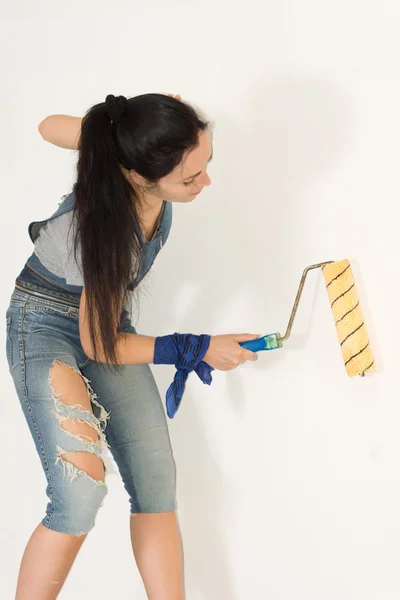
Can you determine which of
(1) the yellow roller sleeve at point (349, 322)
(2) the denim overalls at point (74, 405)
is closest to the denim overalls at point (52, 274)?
(2) the denim overalls at point (74, 405)

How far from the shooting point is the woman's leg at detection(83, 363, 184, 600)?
1.78m

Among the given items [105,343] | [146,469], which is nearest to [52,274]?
[105,343]

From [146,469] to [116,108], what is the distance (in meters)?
0.74

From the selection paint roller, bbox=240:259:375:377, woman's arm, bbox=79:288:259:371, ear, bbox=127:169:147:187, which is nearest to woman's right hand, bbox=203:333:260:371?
woman's arm, bbox=79:288:259:371

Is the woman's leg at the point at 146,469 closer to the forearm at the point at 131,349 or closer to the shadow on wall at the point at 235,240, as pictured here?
the forearm at the point at 131,349

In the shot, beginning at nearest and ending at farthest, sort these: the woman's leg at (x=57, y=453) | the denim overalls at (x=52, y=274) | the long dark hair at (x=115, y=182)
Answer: the long dark hair at (x=115, y=182)
the woman's leg at (x=57, y=453)
the denim overalls at (x=52, y=274)

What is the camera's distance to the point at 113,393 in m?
1.80

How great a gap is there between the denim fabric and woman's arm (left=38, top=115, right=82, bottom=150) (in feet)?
0.99

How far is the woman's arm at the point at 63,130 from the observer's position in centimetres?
179

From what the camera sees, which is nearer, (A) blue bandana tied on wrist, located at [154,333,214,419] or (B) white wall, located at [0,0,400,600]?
(A) blue bandana tied on wrist, located at [154,333,214,419]

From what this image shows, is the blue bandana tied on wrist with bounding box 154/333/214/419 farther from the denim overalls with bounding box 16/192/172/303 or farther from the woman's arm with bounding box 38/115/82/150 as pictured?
the woman's arm with bounding box 38/115/82/150

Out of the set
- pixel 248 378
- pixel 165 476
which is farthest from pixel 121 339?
pixel 248 378

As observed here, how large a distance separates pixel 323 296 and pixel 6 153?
0.96 metres

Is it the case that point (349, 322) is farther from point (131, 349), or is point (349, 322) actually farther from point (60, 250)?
point (60, 250)
